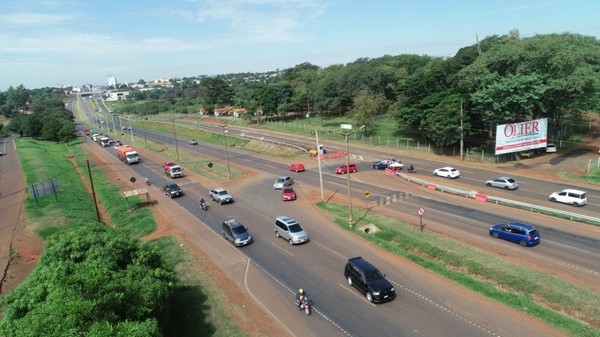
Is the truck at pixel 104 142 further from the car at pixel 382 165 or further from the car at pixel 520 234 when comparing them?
the car at pixel 520 234

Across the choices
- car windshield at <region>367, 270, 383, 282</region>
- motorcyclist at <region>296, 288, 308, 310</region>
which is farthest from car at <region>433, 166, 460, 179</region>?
motorcyclist at <region>296, 288, 308, 310</region>

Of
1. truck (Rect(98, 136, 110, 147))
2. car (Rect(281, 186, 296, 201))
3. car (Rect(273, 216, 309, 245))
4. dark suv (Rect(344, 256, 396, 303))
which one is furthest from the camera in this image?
truck (Rect(98, 136, 110, 147))

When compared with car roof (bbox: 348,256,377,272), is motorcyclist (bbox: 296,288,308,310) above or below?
below

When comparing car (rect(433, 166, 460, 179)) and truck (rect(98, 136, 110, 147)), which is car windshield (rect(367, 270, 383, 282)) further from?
truck (rect(98, 136, 110, 147))

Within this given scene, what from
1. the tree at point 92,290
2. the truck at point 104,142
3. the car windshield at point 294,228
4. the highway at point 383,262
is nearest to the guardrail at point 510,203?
the highway at point 383,262

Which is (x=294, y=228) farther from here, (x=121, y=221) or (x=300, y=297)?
(x=121, y=221)

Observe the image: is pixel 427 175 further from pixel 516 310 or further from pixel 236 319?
pixel 236 319

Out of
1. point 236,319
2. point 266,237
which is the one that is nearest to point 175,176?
point 266,237
